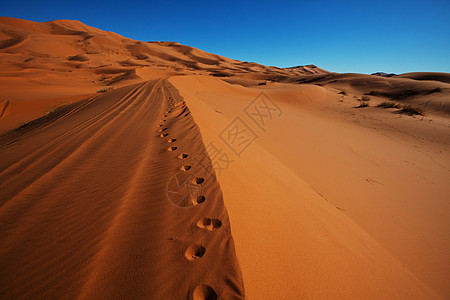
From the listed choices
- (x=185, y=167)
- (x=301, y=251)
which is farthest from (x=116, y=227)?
(x=301, y=251)

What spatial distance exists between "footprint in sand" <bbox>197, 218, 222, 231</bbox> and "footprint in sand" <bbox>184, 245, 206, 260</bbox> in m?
0.16

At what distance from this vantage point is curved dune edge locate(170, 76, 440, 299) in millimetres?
1117

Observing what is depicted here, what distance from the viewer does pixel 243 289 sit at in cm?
94

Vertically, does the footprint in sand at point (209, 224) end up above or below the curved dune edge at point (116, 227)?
above

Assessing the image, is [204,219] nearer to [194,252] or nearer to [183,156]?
[194,252]

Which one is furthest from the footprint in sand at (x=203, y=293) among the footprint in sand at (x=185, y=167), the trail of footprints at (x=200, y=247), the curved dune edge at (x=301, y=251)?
the footprint in sand at (x=185, y=167)

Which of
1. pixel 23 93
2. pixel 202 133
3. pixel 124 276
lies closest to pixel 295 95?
pixel 202 133

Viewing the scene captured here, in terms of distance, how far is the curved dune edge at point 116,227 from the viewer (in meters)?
0.98

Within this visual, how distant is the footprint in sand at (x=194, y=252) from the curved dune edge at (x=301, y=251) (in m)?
0.23

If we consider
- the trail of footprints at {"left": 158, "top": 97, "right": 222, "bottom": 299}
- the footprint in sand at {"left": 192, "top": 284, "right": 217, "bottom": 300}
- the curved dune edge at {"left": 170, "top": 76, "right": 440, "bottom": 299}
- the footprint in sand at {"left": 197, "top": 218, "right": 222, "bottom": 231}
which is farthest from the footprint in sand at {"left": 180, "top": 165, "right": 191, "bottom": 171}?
the footprint in sand at {"left": 192, "top": 284, "right": 217, "bottom": 300}

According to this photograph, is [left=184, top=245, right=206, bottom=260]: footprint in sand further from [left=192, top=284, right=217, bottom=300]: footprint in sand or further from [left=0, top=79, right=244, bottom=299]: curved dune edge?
[left=192, top=284, right=217, bottom=300]: footprint in sand

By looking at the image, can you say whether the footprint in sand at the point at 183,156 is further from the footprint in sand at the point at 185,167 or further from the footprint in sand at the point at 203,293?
the footprint in sand at the point at 203,293

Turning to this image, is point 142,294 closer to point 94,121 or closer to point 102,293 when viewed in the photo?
point 102,293

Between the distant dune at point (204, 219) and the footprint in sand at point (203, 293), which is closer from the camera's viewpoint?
the footprint in sand at point (203, 293)
